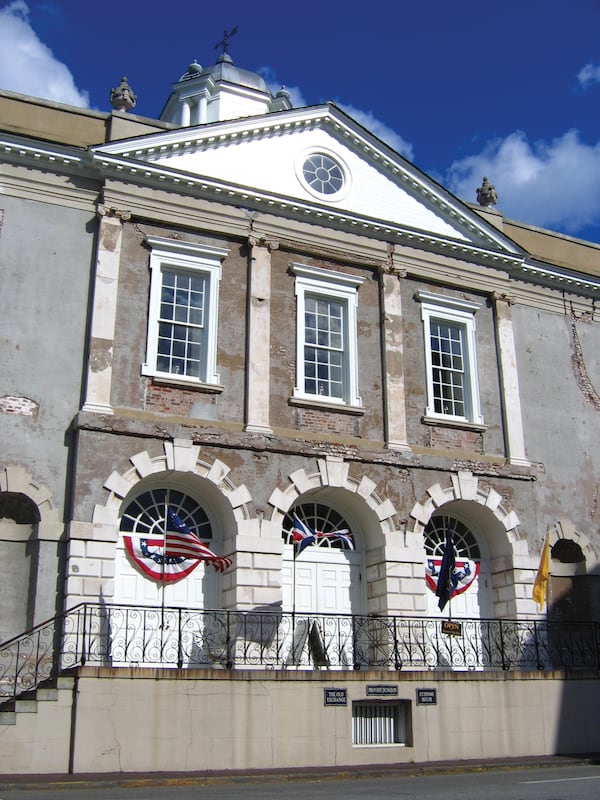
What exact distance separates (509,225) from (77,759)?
1620 cm

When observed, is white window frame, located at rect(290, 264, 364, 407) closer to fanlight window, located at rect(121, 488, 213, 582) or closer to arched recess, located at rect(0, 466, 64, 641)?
fanlight window, located at rect(121, 488, 213, 582)

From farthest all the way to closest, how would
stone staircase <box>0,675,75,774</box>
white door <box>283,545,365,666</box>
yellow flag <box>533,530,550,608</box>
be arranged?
yellow flag <box>533,530,550,608</box> < white door <box>283,545,365,666</box> < stone staircase <box>0,675,75,774</box>

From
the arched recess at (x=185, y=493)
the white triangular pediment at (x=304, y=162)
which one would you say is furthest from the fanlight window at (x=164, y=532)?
the white triangular pediment at (x=304, y=162)

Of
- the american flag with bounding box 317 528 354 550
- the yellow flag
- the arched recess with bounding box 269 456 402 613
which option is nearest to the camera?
the arched recess with bounding box 269 456 402 613

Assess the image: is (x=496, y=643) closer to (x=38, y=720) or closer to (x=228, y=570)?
(x=228, y=570)

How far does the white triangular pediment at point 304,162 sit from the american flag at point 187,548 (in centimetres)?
721

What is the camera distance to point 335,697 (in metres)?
15.1

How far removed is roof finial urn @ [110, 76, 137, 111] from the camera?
64.2ft

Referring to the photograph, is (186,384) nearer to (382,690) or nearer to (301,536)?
(301,536)

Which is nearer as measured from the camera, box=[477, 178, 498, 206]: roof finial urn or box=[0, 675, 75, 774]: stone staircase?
box=[0, 675, 75, 774]: stone staircase

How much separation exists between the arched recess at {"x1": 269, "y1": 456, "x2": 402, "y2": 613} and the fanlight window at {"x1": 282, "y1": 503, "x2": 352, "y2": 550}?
13cm

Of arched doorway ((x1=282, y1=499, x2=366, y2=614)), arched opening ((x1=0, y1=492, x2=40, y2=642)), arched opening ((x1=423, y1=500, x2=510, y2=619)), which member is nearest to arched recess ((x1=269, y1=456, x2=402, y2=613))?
arched doorway ((x1=282, y1=499, x2=366, y2=614))

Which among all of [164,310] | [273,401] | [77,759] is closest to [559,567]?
[273,401]

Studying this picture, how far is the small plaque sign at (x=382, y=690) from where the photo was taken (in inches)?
610
